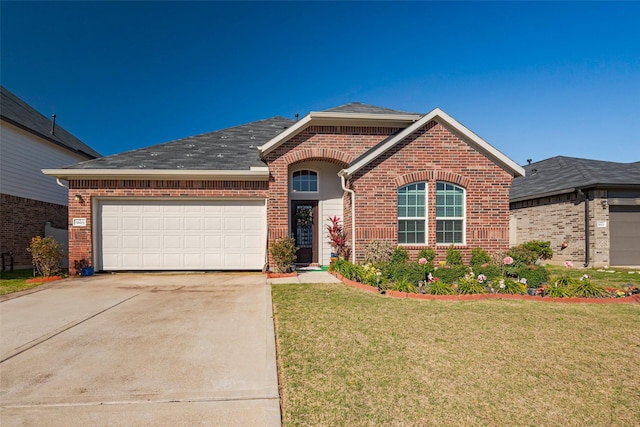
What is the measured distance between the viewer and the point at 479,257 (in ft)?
32.3

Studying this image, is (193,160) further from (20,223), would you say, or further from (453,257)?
(453,257)

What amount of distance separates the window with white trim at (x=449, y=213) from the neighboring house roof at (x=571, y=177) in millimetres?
6078

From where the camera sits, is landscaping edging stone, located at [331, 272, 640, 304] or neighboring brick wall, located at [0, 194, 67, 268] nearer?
landscaping edging stone, located at [331, 272, 640, 304]

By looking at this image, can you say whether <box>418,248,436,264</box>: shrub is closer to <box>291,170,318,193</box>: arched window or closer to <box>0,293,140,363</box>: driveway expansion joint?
<box>291,170,318,193</box>: arched window

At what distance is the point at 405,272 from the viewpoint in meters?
7.83

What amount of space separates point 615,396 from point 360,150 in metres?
9.22

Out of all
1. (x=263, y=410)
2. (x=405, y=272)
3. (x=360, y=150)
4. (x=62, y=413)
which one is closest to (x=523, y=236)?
(x=360, y=150)

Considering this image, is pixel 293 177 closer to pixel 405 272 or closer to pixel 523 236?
pixel 405 272

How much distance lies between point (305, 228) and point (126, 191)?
593 cm

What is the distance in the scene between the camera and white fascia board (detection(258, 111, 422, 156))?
10.6 m

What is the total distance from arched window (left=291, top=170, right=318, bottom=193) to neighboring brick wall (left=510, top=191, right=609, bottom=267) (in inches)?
410

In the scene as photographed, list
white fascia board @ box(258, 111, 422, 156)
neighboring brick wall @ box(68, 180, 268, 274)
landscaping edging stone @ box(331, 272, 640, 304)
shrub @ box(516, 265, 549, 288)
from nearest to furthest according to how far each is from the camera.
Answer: landscaping edging stone @ box(331, 272, 640, 304) → shrub @ box(516, 265, 549, 288) → neighboring brick wall @ box(68, 180, 268, 274) → white fascia board @ box(258, 111, 422, 156)

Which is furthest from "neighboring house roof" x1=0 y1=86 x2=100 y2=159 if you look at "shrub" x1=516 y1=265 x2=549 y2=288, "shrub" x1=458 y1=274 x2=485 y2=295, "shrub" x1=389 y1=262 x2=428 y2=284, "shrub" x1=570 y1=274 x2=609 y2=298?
"shrub" x1=570 y1=274 x2=609 y2=298

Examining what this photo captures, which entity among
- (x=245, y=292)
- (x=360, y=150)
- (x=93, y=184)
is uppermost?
(x=360, y=150)
